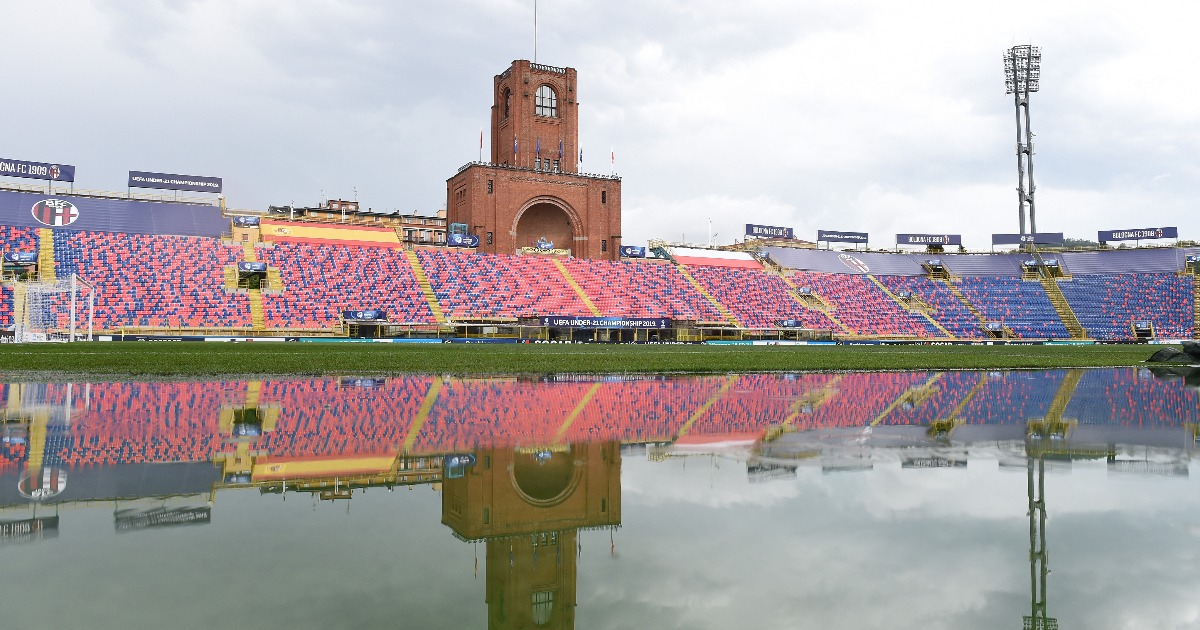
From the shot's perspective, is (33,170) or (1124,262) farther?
(1124,262)

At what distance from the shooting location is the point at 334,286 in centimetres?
5850

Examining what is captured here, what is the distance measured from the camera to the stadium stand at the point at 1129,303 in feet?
234

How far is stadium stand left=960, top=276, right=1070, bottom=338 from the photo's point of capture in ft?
236

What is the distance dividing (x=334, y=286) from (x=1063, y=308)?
226 feet

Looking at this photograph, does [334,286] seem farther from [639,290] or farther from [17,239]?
[639,290]

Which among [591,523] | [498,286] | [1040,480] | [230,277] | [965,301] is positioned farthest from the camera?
[965,301]

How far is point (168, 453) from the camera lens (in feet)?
22.8

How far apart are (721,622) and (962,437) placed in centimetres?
655

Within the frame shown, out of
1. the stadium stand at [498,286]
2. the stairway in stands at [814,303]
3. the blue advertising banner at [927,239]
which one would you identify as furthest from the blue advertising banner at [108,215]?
the blue advertising banner at [927,239]

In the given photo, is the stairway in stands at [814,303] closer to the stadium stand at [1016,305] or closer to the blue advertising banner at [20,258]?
the stadium stand at [1016,305]

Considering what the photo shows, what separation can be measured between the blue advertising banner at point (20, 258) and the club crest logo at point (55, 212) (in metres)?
6.62

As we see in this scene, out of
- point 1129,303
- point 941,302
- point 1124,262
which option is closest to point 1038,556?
point 941,302

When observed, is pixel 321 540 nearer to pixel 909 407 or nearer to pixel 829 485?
pixel 829 485

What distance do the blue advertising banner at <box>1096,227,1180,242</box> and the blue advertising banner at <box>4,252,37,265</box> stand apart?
101473 millimetres
